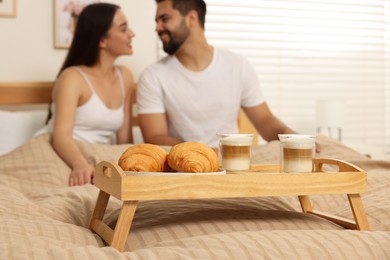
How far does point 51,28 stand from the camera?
3.32m

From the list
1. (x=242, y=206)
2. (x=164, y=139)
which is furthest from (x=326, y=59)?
(x=242, y=206)

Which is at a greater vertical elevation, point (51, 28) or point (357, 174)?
point (51, 28)

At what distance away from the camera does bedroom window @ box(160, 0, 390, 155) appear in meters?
3.90

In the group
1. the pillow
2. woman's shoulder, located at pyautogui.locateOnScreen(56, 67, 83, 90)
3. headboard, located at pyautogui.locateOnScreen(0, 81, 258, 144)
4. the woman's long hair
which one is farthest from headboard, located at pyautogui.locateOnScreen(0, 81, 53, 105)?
woman's shoulder, located at pyautogui.locateOnScreen(56, 67, 83, 90)

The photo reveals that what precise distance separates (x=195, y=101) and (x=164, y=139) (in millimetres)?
288

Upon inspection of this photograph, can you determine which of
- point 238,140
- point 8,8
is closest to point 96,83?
point 8,8

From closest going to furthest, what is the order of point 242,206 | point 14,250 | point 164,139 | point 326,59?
point 14,250 < point 242,206 < point 164,139 < point 326,59

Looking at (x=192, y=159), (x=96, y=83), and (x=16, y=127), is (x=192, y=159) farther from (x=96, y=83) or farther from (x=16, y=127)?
(x=16, y=127)

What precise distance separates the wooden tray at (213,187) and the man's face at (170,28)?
6.05 feet

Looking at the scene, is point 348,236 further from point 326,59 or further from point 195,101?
point 326,59

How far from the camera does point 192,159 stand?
4.22 ft

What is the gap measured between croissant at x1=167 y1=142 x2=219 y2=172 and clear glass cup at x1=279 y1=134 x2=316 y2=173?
0.50 feet

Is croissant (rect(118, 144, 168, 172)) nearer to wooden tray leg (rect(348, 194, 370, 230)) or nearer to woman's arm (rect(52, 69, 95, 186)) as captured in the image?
wooden tray leg (rect(348, 194, 370, 230))

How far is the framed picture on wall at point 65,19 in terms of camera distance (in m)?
3.31
